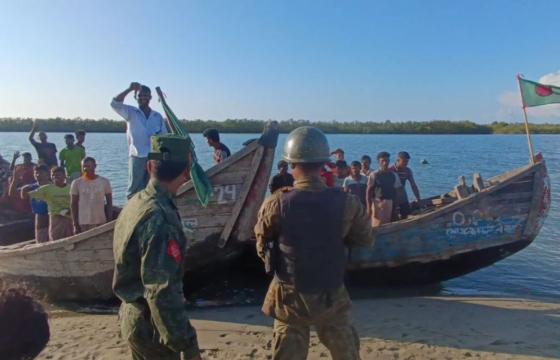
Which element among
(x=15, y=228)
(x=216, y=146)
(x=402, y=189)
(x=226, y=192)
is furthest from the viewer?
(x=15, y=228)

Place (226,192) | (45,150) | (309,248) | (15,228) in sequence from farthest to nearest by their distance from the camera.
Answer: (45,150) < (15,228) < (226,192) < (309,248)

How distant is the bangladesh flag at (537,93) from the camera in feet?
24.4

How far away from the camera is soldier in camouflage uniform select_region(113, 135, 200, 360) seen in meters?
2.28

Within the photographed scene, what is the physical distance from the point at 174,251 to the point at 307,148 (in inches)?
39.8

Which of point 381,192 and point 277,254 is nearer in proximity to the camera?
point 277,254

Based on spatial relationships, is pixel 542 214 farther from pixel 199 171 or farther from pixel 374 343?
pixel 199 171

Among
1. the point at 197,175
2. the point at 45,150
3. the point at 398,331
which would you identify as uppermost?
the point at 45,150

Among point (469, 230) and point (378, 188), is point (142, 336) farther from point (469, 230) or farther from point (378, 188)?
point (469, 230)

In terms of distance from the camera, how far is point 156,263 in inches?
89.8

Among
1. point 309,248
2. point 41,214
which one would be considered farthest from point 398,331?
point 41,214

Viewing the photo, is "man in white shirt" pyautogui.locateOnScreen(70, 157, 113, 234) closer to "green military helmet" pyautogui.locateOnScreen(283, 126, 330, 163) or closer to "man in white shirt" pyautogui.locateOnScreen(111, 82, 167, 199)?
"man in white shirt" pyautogui.locateOnScreen(111, 82, 167, 199)

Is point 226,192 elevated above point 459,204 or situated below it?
above

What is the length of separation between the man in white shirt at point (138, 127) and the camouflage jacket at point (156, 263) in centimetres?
400

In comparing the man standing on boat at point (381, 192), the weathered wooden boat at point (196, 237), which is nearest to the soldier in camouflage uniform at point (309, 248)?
the weathered wooden boat at point (196, 237)
